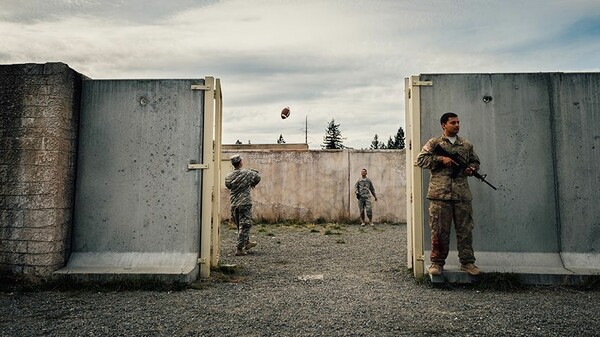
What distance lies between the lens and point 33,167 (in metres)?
5.44

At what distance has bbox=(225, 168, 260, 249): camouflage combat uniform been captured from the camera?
28.1 ft

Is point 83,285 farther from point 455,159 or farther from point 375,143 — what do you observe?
point 375,143

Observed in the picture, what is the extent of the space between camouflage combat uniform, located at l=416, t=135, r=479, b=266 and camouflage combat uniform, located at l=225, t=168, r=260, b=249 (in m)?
4.08

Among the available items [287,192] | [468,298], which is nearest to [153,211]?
[468,298]

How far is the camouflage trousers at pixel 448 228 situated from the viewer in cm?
532

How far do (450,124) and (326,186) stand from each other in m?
10.4

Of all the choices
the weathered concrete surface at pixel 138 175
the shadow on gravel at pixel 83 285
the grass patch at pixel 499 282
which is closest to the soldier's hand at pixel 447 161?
the grass patch at pixel 499 282

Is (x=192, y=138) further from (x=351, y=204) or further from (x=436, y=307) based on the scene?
(x=351, y=204)

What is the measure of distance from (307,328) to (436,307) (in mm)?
1461

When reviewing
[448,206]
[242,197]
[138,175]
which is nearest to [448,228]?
[448,206]

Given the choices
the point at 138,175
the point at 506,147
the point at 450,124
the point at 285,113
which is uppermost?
the point at 285,113

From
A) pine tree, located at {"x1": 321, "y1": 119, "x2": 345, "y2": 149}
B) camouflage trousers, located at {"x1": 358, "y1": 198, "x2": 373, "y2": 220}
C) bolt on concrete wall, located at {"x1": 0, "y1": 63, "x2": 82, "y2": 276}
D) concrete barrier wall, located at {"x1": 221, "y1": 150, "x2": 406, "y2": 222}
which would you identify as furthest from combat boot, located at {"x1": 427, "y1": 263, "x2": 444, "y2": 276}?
pine tree, located at {"x1": 321, "y1": 119, "x2": 345, "y2": 149}

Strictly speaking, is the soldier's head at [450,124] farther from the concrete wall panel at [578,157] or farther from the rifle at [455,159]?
the concrete wall panel at [578,157]

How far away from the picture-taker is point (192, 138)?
19.7 ft
